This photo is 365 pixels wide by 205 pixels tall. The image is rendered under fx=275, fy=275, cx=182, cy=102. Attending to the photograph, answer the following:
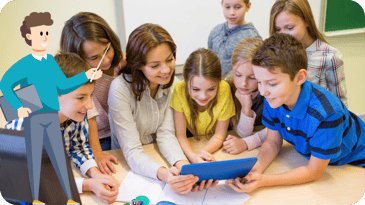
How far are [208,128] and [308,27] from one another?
71 centimetres

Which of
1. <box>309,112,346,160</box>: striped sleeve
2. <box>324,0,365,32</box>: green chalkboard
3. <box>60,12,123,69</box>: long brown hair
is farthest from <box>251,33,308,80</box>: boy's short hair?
<box>324,0,365,32</box>: green chalkboard

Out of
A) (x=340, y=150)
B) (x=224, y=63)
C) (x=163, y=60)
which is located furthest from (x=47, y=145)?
(x=224, y=63)

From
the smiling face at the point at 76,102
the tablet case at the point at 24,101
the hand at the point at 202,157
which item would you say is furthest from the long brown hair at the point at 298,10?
the tablet case at the point at 24,101

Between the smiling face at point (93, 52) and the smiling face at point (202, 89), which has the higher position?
the smiling face at point (93, 52)

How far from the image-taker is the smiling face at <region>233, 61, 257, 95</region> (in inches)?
45.1

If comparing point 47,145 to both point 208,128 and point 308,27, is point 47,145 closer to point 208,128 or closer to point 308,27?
point 208,128

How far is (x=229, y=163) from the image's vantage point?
31.6 inches

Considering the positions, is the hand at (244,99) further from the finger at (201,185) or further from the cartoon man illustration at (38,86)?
the cartoon man illustration at (38,86)

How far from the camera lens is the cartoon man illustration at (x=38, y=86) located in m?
0.46

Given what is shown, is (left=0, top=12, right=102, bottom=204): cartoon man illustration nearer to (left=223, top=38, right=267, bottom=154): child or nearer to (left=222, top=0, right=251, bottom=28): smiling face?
(left=223, top=38, right=267, bottom=154): child

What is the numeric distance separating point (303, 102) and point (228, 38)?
97cm

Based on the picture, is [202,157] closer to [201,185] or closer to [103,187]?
[201,185]

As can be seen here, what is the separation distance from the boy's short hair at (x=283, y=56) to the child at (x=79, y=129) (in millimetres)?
544

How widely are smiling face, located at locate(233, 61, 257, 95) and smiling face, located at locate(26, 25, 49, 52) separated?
83cm
